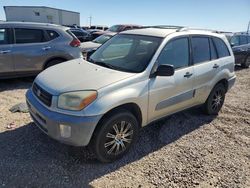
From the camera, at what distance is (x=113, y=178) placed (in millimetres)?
3197

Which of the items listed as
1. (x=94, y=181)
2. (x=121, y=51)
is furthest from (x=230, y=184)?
(x=121, y=51)

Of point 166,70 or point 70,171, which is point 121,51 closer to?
point 166,70

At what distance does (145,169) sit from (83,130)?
3.44ft

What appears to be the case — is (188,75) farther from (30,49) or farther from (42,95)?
(30,49)

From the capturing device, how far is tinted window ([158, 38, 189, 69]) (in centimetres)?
386

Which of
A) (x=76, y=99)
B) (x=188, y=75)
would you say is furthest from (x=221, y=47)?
(x=76, y=99)

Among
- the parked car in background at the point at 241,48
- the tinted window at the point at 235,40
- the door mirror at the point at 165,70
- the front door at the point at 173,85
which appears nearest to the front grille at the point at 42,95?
the front door at the point at 173,85

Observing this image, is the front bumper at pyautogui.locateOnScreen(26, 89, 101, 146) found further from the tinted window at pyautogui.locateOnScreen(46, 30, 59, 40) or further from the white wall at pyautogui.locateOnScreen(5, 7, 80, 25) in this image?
the white wall at pyautogui.locateOnScreen(5, 7, 80, 25)

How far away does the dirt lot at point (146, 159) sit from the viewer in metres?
3.16

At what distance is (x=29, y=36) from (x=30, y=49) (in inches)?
15.3

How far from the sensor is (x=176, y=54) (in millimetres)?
4086

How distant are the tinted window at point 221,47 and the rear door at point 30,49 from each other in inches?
170

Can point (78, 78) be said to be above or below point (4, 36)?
below

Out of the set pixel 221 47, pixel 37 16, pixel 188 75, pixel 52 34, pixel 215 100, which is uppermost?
pixel 221 47
